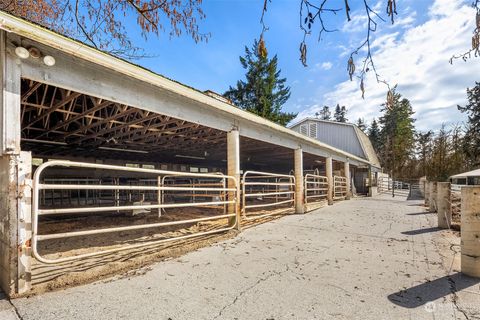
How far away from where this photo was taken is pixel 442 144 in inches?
1053

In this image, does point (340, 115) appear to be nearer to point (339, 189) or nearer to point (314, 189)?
point (339, 189)

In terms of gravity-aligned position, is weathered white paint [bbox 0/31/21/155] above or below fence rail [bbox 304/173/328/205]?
above

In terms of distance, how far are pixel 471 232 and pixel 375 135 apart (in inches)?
2139

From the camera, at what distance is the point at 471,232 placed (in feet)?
10.6

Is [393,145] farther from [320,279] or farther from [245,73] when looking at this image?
[320,279]

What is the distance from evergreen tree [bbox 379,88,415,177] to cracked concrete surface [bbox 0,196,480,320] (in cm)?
3995

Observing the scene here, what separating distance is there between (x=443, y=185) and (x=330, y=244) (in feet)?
13.1

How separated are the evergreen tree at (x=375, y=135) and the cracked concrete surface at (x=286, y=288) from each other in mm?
50913

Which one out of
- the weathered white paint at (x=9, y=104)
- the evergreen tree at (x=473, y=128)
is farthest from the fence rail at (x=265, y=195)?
the evergreen tree at (x=473, y=128)

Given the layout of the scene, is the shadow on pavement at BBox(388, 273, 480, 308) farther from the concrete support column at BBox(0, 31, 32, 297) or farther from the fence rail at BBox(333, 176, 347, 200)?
the fence rail at BBox(333, 176, 347, 200)

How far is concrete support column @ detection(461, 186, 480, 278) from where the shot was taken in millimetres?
3135

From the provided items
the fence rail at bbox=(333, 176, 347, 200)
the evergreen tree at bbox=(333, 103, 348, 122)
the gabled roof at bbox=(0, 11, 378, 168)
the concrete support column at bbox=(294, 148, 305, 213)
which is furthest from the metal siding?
the evergreen tree at bbox=(333, 103, 348, 122)

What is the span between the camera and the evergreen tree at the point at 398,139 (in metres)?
41.2

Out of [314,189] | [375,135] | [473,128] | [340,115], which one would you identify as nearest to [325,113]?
[340,115]
